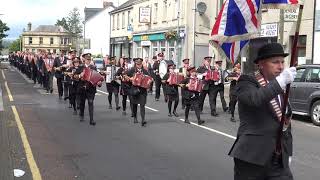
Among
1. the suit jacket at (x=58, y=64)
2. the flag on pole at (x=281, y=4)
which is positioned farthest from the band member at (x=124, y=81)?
the flag on pole at (x=281, y=4)

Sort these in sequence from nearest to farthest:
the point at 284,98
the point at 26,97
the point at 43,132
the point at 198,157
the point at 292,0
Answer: the point at 284,98 → the point at 292,0 → the point at 198,157 → the point at 43,132 → the point at 26,97

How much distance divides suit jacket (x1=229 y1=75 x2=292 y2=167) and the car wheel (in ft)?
36.0

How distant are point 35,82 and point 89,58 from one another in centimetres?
1669

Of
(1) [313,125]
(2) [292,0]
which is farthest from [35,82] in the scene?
(2) [292,0]

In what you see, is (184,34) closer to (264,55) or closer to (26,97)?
(26,97)

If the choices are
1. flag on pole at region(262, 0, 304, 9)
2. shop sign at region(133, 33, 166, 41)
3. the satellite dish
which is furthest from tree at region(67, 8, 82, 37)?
flag on pole at region(262, 0, 304, 9)

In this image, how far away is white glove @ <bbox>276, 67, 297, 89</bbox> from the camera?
4.00 metres

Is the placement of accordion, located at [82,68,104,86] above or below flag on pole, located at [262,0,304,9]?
below

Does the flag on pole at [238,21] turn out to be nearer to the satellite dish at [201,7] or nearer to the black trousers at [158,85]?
the black trousers at [158,85]

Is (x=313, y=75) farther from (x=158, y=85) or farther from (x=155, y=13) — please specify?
(x=155, y=13)

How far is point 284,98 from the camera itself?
4309 millimetres

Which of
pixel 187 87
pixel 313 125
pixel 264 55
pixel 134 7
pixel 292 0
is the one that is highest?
pixel 134 7

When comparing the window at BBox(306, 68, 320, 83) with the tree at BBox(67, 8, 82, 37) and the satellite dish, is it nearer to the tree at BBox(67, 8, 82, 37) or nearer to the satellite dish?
the satellite dish

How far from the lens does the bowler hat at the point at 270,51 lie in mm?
4297
